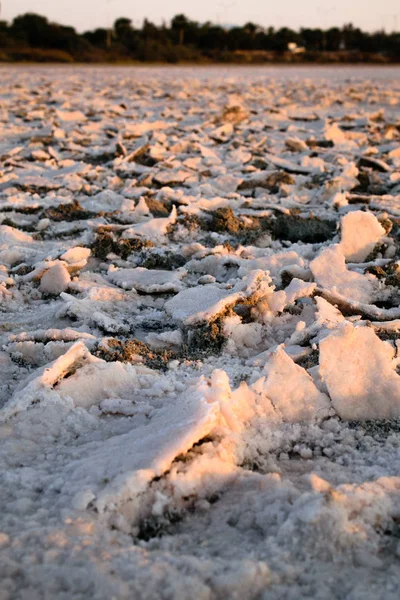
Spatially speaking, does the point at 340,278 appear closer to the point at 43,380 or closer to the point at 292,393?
the point at 292,393

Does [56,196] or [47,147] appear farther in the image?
[47,147]

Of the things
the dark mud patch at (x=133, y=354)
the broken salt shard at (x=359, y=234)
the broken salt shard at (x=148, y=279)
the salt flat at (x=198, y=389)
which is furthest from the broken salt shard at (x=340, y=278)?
the dark mud patch at (x=133, y=354)

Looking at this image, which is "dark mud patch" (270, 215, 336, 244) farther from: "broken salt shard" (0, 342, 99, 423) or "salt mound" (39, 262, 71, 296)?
"broken salt shard" (0, 342, 99, 423)

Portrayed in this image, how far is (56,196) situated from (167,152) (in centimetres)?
147

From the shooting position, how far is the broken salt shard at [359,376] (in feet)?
4.47

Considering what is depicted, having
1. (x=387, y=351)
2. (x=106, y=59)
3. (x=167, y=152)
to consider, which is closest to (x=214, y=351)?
(x=387, y=351)

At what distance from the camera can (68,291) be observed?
207cm

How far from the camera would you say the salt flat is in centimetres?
93

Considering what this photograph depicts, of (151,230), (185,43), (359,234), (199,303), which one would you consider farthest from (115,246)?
(185,43)

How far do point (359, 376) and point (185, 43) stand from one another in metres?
35.8

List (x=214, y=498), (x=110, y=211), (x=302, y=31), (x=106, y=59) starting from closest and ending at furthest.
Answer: (x=214, y=498) → (x=110, y=211) → (x=106, y=59) → (x=302, y=31)

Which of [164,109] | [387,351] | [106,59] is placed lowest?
[387,351]

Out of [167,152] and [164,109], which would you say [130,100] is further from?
[167,152]

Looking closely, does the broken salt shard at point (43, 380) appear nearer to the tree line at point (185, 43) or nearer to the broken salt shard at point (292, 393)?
the broken salt shard at point (292, 393)
